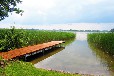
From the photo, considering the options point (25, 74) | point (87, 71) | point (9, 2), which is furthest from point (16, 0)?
point (25, 74)

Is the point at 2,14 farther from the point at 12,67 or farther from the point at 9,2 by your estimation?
the point at 12,67

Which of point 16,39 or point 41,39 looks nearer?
point 16,39

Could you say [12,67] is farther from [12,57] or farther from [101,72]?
[101,72]

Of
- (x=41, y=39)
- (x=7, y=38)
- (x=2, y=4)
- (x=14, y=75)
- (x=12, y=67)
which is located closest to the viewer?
(x=14, y=75)

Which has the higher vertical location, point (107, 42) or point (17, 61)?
point (107, 42)

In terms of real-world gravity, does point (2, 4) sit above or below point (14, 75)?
above

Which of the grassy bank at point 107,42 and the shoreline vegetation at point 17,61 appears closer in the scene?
the shoreline vegetation at point 17,61

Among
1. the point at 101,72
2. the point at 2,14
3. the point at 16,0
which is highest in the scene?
the point at 16,0

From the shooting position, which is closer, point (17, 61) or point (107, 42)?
point (17, 61)

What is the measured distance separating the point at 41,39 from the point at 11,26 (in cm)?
1306

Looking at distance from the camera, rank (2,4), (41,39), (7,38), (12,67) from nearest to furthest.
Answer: (12,67) < (7,38) < (2,4) < (41,39)

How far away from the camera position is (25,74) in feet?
31.4

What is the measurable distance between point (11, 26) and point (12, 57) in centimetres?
649

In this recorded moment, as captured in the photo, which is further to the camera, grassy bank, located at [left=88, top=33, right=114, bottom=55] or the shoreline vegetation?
grassy bank, located at [left=88, top=33, right=114, bottom=55]
